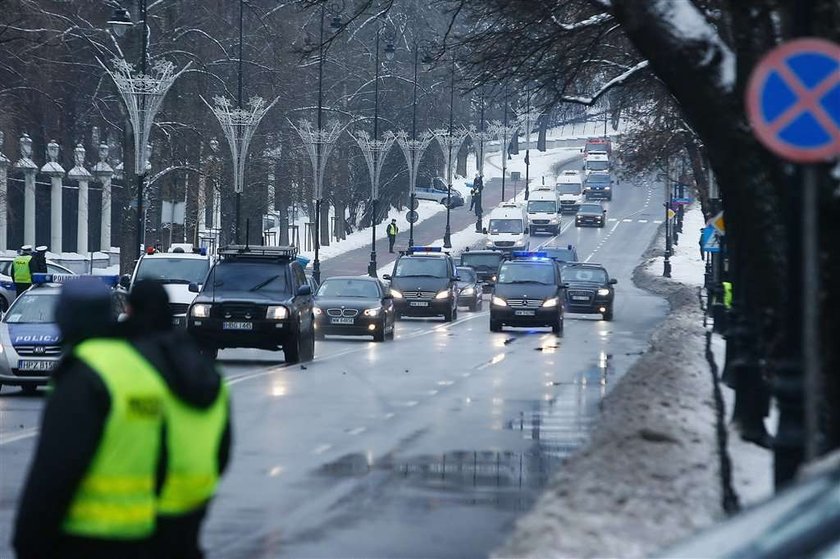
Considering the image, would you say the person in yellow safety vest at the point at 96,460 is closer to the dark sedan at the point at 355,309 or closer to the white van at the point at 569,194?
the dark sedan at the point at 355,309

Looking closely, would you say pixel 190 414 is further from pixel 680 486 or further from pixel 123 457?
pixel 680 486

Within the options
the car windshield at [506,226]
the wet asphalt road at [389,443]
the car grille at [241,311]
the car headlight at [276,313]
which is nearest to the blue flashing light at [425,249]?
the wet asphalt road at [389,443]

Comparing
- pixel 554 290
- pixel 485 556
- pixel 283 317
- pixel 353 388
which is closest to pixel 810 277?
pixel 485 556

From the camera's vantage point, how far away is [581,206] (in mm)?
114312

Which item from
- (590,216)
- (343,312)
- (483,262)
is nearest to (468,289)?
(483,262)

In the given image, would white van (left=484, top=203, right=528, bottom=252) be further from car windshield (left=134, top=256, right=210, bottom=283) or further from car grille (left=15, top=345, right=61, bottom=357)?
car grille (left=15, top=345, right=61, bottom=357)

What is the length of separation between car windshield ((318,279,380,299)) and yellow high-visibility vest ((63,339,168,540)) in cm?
3379

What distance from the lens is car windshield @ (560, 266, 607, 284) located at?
5337 centimetres

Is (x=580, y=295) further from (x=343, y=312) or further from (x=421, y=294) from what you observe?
(x=343, y=312)

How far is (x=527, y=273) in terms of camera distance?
44062 millimetres

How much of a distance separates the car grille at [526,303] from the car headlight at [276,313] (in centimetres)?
1449

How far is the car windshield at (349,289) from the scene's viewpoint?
3947 centimetres

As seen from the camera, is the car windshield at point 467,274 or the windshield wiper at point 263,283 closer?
the windshield wiper at point 263,283

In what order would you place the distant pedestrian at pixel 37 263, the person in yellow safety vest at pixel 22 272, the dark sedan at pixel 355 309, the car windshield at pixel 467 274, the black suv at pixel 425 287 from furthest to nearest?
the car windshield at pixel 467 274 < the black suv at pixel 425 287 < the dark sedan at pixel 355 309 < the distant pedestrian at pixel 37 263 < the person in yellow safety vest at pixel 22 272
